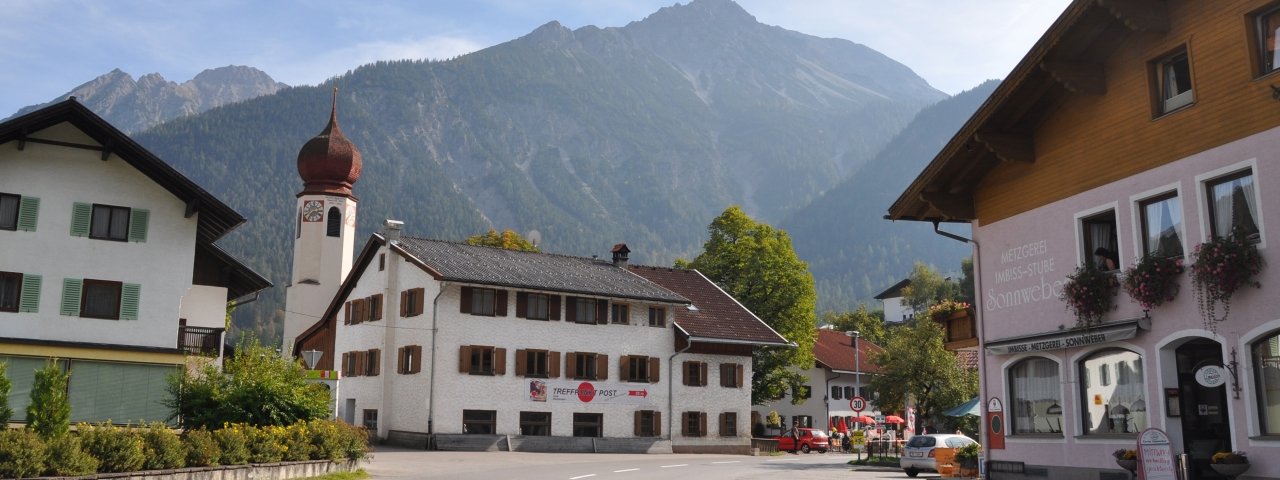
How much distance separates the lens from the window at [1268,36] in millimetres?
14617

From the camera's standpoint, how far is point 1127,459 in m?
16.9

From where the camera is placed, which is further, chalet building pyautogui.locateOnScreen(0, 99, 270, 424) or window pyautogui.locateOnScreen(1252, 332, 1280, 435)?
chalet building pyautogui.locateOnScreen(0, 99, 270, 424)

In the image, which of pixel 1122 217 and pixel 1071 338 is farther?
pixel 1071 338

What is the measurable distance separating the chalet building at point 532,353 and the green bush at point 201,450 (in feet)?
66.8

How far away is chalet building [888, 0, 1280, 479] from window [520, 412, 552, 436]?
25152mm

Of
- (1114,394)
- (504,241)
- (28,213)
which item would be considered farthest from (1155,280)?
(504,241)

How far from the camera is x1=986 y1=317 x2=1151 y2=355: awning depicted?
17.1 metres

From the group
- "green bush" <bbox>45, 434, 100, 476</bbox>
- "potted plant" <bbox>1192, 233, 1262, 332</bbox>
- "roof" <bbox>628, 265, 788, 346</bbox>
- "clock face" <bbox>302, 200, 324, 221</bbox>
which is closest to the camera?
"potted plant" <bbox>1192, 233, 1262, 332</bbox>

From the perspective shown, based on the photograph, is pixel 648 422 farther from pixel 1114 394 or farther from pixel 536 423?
pixel 1114 394

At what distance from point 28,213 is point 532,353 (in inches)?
784

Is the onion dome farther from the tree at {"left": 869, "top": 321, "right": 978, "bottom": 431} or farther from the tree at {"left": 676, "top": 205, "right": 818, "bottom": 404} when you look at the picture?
the tree at {"left": 869, "top": 321, "right": 978, "bottom": 431}

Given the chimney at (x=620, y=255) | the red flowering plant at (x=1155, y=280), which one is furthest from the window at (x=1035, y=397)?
the chimney at (x=620, y=255)

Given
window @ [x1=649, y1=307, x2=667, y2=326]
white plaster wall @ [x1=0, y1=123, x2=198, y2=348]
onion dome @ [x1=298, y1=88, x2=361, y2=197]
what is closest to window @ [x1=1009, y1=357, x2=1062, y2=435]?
white plaster wall @ [x1=0, y1=123, x2=198, y2=348]

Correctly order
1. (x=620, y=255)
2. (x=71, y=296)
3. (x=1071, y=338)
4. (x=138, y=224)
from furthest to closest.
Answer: (x=620, y=255) → (x=138, y=224) → (x=71, y=296) → (x=1071, y=338)
